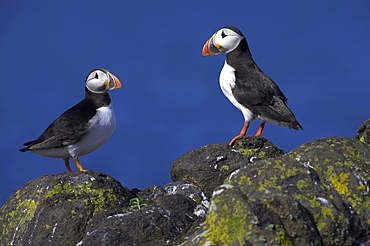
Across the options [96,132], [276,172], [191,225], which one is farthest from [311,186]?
[96,132]

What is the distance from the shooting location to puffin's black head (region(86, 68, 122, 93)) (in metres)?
8.52

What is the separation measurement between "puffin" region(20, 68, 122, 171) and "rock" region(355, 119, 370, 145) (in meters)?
3.60

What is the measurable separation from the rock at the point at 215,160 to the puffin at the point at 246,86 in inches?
13.7

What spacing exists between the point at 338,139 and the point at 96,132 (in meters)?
3.95

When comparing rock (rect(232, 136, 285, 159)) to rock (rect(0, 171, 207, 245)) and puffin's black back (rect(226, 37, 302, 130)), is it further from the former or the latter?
rock (rect(0, 171, 207, 245))

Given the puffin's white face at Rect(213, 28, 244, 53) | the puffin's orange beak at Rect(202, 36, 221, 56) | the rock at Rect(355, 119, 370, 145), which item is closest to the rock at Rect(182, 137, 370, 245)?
the rock at Rect(355, 119, 370, 145)

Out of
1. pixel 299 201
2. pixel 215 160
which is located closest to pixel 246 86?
pixel 215 160

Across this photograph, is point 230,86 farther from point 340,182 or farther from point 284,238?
point 284,238

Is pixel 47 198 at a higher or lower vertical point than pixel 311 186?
higher

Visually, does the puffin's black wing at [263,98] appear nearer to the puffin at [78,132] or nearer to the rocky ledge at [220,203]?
the rocky ledge at [220,203]

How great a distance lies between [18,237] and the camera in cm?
529

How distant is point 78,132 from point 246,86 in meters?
2.47

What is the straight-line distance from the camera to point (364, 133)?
20.0 ft

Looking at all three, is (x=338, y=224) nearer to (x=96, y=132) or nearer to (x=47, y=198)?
(x=47, y=198)
